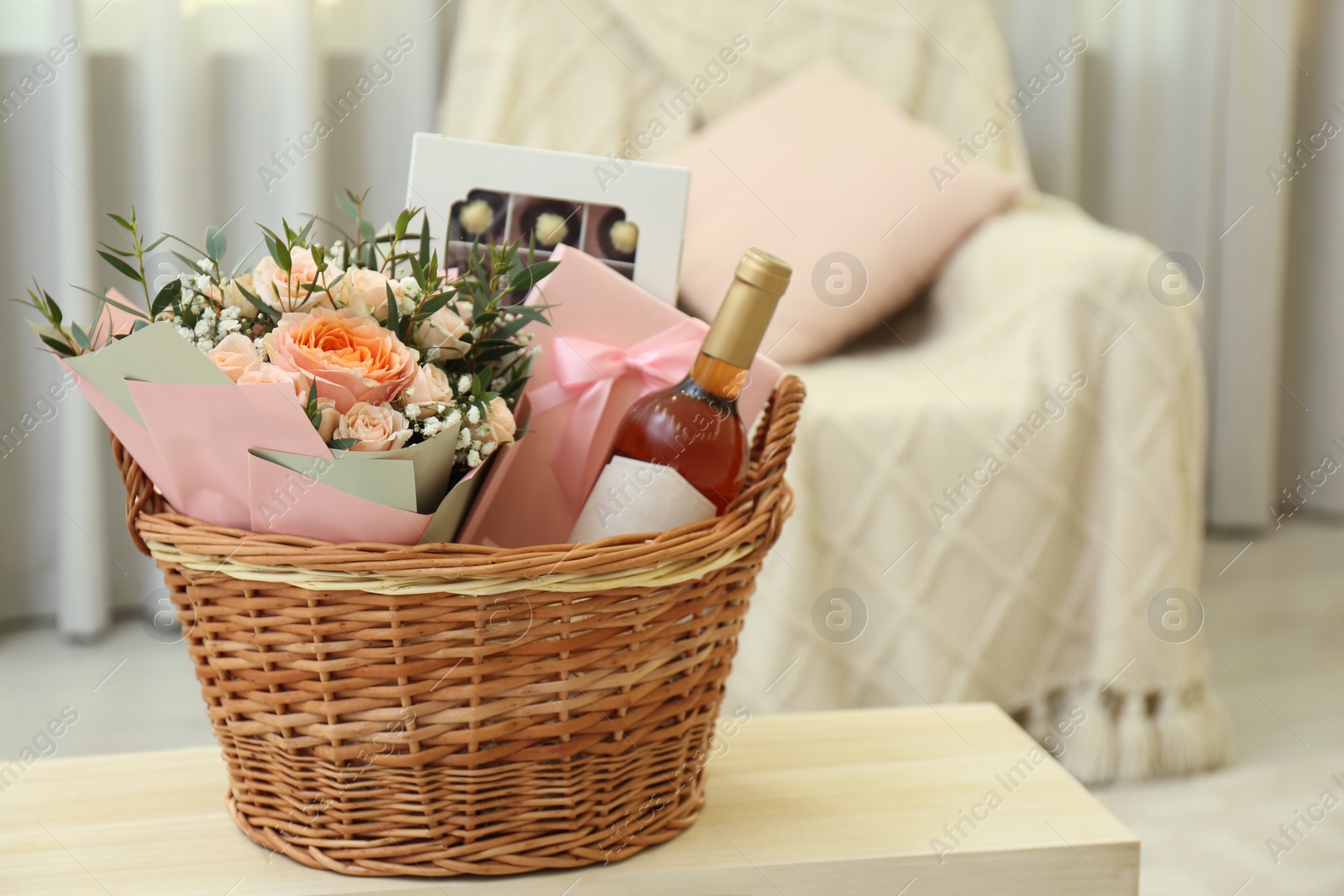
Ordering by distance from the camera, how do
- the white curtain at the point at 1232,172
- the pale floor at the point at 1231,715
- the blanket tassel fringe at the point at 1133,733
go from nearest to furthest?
1. the pale floor at the point at 1231,715
2. the blanket tassel fringe at the point at 1133,733
3. the white curtain at the point at 1232,172

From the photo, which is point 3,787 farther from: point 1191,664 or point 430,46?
point 430,46

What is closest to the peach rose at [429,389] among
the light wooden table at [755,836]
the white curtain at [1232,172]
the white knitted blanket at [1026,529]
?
the light wooden table at [755,836]

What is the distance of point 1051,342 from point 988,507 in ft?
0.64

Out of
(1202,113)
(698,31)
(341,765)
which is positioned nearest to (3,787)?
(341,765)

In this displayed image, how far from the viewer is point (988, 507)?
121 centimetres

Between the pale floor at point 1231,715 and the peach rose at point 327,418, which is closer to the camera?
the peach rose at point 327,418

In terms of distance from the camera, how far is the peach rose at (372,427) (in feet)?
1.56

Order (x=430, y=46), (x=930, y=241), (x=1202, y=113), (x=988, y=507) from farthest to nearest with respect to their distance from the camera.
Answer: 1. (x=1202, y=113)
2. (x=430, y=46)
3. (x=930, y=241)
4. (x=988, y=507)

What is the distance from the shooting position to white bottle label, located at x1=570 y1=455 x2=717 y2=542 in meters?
0.52

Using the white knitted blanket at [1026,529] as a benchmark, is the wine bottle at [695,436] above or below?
above

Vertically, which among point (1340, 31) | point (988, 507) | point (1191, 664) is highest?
point (1340, 31)

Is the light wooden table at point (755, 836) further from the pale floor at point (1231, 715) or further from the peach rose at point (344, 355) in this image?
the pale floor at point (1231, 715)

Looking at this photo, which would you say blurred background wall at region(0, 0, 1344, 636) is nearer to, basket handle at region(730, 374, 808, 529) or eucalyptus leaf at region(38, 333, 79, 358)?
eucalyptus leaf at region(38, 333, 79, 358)

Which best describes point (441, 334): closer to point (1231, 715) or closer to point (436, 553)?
point (436, 553)
